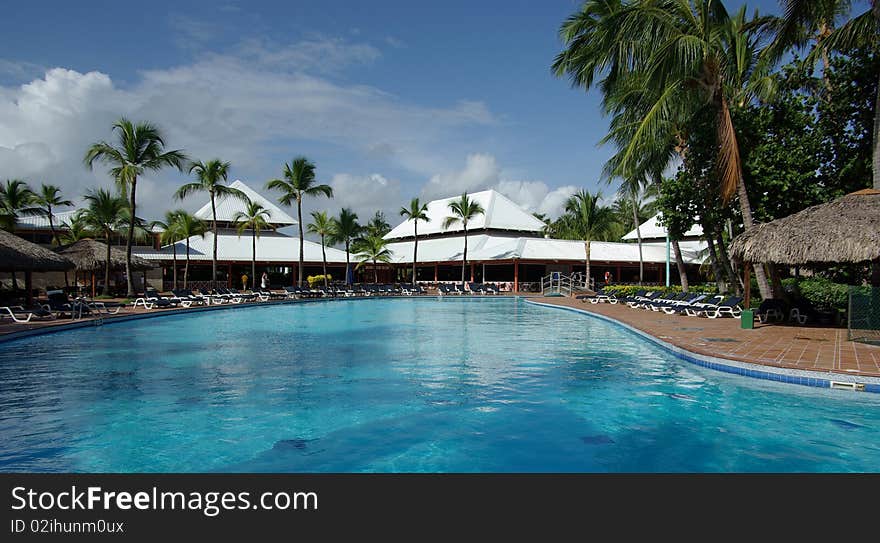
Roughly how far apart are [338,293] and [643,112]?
18.5 m

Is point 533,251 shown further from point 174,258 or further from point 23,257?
point 23,257

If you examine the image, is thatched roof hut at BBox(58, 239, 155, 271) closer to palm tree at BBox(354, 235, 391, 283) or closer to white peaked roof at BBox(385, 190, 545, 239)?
palm tree at BBox(354, 235, 391, 283)

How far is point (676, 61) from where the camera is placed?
13.9m

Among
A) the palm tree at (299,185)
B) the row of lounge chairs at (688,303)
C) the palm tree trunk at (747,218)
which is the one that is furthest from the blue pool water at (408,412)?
the palm tree at (299,185)

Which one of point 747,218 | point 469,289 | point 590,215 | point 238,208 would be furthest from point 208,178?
point 747,218

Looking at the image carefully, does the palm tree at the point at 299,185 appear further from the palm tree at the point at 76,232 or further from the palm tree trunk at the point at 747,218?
the palm tree trunk at the point at 747,218

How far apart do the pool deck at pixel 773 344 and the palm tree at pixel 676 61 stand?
2.77 metres

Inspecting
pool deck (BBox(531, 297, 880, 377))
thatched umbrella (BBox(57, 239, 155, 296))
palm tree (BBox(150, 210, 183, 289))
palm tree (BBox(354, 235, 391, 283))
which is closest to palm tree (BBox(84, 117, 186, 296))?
thatched umbrella (BBox(57, 239, 155, 296))

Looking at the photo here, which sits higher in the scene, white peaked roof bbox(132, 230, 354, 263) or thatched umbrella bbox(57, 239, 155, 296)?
white peaked roof bbox(132, 230, 354, 263)

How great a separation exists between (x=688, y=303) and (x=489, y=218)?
2413 cm

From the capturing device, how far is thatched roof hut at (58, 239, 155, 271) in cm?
2525

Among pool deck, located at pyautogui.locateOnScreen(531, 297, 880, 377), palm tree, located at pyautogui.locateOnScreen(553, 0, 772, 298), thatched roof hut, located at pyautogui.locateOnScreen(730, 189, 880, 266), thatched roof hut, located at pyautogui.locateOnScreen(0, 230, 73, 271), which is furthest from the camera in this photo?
thatched roof hut, located at pyautogui.locateOnScreen(0, 230, 73, 271)

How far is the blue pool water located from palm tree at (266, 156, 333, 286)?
63.6ft
